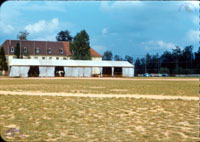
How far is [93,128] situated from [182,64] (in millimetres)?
59312

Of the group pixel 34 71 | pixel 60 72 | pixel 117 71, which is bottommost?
pixel 60 72

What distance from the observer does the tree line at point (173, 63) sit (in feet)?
190

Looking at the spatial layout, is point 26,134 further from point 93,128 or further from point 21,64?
point 21,64

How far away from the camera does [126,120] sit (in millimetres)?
6934

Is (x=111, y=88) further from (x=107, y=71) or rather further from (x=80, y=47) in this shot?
(x=80, y=47)

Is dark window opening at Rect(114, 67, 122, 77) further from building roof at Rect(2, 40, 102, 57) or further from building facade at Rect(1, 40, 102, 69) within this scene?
building roof at Rect(2, 40, 102, 57)

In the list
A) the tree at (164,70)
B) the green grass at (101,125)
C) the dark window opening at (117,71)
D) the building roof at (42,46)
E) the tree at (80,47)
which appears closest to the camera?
the green grass at (101,125)

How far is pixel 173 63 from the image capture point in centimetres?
6494

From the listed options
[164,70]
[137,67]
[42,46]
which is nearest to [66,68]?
→ [164,70]

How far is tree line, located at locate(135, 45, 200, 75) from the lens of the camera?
57.8m

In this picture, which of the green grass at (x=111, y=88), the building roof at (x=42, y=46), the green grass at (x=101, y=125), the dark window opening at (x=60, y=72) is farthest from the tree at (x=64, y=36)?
the green grass at (x=101, y=125)

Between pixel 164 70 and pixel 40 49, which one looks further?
pixel 40 49

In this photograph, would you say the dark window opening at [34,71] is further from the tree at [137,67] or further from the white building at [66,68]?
the tree at [137,67]

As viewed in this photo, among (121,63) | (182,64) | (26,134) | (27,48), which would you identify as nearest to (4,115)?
(26,134)
